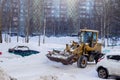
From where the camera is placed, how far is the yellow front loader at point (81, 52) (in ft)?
74.0

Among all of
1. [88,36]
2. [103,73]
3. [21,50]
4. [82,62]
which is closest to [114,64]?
[103,73]

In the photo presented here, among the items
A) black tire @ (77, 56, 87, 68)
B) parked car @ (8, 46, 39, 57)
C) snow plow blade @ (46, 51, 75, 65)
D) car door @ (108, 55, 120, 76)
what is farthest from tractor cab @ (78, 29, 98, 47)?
parked car @ (8, 46, 39, 57)

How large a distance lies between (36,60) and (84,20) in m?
73.2

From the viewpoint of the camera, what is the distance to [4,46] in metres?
44.7

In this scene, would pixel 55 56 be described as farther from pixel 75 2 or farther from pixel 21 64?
pixel 75 2

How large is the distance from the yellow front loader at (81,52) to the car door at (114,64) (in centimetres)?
447

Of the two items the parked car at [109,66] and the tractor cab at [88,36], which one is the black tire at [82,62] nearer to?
the tractor cab at [88,36]

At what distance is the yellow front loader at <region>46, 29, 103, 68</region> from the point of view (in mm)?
22547

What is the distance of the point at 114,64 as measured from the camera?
18.0 m

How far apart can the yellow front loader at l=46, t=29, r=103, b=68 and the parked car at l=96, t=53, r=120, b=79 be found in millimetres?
3812

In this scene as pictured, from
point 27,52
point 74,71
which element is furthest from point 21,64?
point 27,52

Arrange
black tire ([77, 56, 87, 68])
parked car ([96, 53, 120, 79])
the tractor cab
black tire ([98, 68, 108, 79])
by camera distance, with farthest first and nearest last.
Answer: the tractor cab → black tire ([77, 56, 87, 68]) → black tire ([98, 68, 108, 79]) → parked car ([96, 53, 120, 79])

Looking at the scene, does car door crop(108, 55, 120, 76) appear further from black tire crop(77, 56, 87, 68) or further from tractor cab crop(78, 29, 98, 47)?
tractor cab crop(78, 29, 98, 47)

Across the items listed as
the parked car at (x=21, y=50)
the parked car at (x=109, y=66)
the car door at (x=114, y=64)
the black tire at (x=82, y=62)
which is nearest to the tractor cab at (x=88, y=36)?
the black tire at (x=82, y=62)
